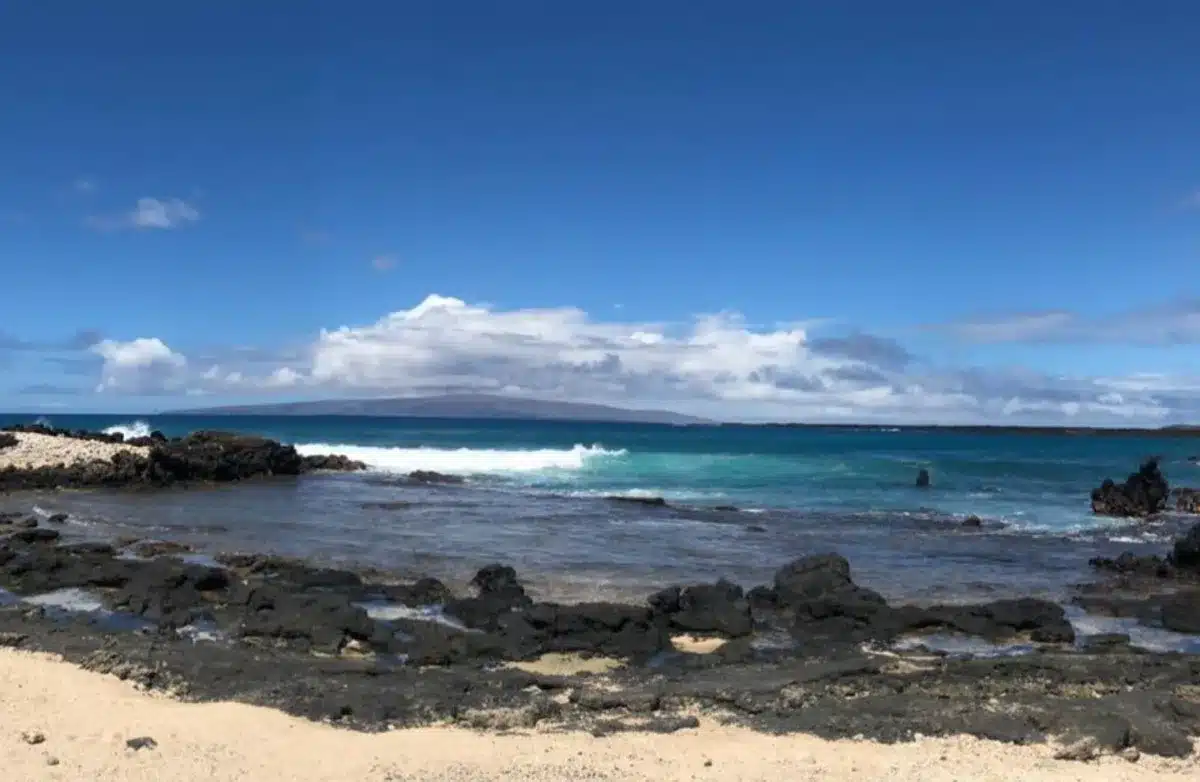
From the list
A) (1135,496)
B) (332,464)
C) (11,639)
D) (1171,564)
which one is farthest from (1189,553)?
(332,464)

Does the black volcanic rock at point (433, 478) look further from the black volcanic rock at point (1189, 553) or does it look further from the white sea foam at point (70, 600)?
the black volcanic rock at point (1189, 553)

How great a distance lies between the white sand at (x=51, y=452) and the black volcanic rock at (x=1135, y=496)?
32.9m

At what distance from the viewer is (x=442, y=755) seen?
296 inches

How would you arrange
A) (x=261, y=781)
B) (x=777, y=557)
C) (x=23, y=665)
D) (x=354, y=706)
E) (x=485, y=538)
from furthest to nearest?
(x=485, y=538) → (x=777, y=557) → (x=23, y=665) → (x=354, y=706) → (x=261, y=781)

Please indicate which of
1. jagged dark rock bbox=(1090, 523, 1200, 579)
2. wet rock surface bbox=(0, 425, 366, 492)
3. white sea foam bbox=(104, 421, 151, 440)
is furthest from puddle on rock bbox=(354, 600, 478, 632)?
white sea foam bbox=(104, 421, 151, 440)

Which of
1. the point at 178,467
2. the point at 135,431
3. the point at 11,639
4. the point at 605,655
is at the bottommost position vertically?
the point at 605,655

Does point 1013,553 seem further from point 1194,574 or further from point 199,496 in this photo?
point 199,496

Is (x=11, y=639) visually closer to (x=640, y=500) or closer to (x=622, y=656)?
(x=622, y=656)

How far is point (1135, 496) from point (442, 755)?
29.9m

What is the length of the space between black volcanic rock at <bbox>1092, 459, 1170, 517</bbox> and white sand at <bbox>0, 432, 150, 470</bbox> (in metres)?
32.9

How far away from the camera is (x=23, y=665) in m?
9.76

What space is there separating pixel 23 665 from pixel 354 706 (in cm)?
378

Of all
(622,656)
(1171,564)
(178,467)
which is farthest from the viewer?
(178,467)

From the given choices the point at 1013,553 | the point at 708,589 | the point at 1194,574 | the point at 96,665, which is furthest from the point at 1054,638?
the point at 96,665
